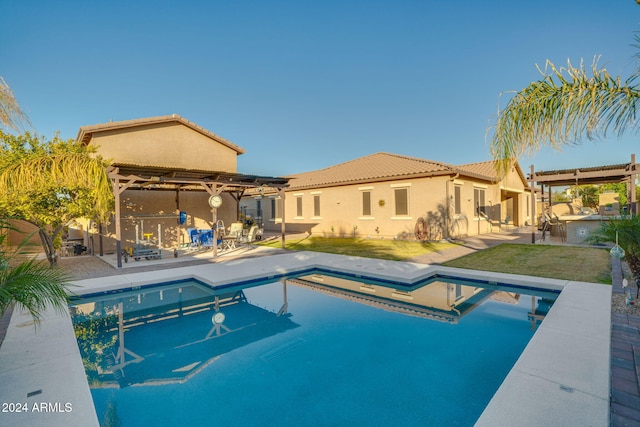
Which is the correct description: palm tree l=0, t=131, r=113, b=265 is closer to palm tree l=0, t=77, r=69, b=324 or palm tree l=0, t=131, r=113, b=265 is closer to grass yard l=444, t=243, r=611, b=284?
palm tree l=0, t=77, r=69, b=324

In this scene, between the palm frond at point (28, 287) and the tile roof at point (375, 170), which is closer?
the palm frond at point (28, 287)

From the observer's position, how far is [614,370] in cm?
335

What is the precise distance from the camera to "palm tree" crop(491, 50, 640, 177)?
3635 millimetres

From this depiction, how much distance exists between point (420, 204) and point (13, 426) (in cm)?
1532

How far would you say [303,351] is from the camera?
4.91 meters

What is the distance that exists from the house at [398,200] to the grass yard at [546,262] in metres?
3.48

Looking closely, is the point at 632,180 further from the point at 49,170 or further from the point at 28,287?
the point at 49,170

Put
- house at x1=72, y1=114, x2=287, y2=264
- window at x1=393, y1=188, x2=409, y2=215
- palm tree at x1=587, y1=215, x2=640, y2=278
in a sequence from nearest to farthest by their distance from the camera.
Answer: palm tree at x1=587, y1=215, x2=640, y2=278
house at x1=72, y1=114, x2=287, y2=264
window at x1=393, y1=188, x2=409, y2=215

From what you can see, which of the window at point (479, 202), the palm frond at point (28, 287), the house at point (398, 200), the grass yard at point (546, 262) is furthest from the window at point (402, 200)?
the palm frond at point (28, 287)

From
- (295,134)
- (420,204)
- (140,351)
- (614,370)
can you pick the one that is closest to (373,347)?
(614,370)

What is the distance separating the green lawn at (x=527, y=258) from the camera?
815 cm

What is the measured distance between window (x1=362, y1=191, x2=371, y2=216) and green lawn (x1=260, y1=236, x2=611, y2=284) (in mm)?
3713

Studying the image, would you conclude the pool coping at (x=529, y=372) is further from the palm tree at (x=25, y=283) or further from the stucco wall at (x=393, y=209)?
the stucco wall at (x=393, y=209)

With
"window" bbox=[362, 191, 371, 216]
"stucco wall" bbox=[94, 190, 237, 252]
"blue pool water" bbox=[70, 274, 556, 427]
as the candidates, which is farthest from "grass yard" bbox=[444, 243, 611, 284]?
A: "stucco wall" bbox=[94, 190, 237, 252]
